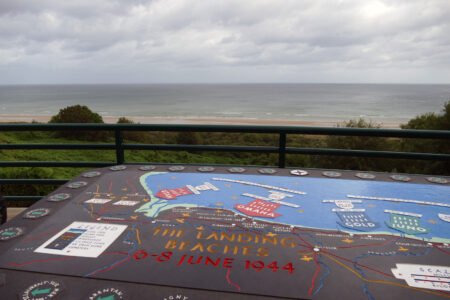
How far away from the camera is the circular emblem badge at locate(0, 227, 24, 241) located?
1.42 m

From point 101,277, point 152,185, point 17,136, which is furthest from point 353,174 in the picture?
point 17,136

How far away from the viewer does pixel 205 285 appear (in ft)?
3.59

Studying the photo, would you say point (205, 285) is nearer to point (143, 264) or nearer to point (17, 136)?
point (143, 264)

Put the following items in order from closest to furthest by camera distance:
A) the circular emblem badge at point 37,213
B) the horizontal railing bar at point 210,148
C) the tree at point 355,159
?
the circular emblem badge at point 37,213, the horizontal railing bar at point 210,148, the tree at point 355,159

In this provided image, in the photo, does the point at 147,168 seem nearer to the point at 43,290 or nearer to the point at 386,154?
the point at 43,290

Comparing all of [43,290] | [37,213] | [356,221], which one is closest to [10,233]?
[37,213]

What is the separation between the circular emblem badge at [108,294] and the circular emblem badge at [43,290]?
0.42 feet

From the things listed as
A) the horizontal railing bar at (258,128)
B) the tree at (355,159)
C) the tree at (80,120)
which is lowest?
the tree at (355,159)

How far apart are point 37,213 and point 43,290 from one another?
0.72 metres

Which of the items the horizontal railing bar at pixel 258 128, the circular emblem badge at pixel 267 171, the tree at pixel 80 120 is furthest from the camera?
the tree at pixel 80 120

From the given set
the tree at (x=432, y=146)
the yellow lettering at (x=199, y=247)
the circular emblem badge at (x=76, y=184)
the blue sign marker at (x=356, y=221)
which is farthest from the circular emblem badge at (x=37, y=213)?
the tree at (x=432, y=146)

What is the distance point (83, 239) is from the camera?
4.64 ft

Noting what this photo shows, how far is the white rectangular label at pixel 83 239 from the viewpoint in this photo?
132 cm

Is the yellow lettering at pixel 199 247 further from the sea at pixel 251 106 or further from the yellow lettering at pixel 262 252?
the sea at pixel 251 106
